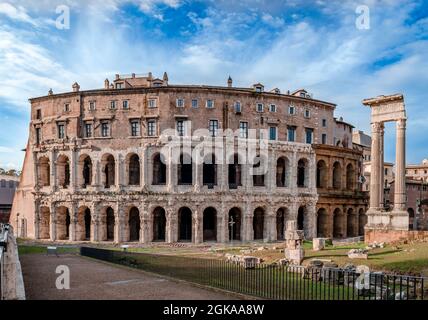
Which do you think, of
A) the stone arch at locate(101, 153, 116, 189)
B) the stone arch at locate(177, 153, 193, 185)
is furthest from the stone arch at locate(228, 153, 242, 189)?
the stone arch at locate(101, 153, 116, 189)

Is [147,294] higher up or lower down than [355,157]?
lower down

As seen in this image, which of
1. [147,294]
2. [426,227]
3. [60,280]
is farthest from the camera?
[426,227]

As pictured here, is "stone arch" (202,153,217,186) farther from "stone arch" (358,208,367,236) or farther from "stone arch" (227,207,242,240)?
"stone arch" (358,208,367,236)

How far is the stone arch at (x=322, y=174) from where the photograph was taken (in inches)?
1839

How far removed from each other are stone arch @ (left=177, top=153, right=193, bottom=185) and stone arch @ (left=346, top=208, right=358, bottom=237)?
21.7 meters

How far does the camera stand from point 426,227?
68500 millimetres

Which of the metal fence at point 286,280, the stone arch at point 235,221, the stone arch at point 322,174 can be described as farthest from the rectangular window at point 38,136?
the stone arch at point 322,174

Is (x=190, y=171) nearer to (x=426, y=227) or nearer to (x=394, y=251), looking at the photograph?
(x=394, y=251)

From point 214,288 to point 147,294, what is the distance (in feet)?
7.57

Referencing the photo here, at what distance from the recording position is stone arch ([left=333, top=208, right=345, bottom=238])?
48.0 meters

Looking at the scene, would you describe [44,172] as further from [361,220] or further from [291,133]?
[361,220]
